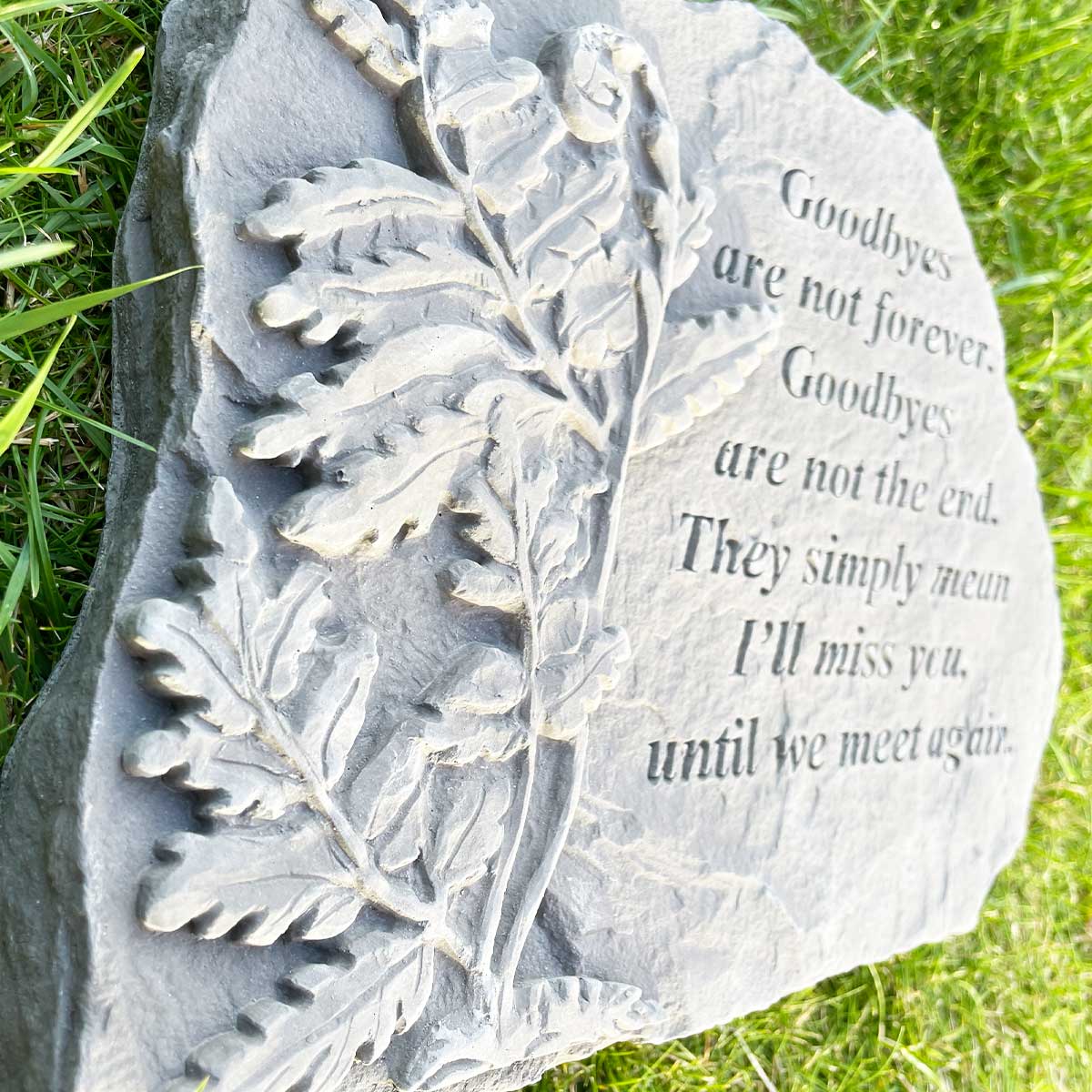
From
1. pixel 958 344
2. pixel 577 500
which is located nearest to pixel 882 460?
pixel 958 344

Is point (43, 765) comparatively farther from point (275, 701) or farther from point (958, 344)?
point (958, 344)

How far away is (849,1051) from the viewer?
221 cm

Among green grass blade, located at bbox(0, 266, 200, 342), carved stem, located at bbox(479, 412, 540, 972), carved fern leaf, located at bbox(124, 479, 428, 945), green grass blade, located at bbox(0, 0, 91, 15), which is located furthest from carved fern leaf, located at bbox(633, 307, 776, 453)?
green grass blade, located at bbox(0, 0, 91, 15)

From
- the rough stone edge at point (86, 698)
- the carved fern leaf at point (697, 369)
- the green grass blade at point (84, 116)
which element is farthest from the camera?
the carved fern leaf at point (697, 369)

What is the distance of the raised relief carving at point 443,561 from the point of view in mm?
983

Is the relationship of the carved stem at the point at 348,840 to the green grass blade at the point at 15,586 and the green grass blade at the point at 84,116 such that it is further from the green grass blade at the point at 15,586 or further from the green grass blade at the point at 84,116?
the green grass blade at the point at 84,116

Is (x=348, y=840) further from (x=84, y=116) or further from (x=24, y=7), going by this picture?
(x=24, y=7)

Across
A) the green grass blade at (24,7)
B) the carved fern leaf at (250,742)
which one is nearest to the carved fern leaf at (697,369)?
the carved fern leaf at (250,742)

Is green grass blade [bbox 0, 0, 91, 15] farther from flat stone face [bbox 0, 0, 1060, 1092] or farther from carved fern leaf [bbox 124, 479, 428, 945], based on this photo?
carved fern leaf [bbox 124, 479, 428, 945]

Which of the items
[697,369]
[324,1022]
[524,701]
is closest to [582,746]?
[524,701]

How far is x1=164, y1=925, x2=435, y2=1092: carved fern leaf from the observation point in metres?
0.97

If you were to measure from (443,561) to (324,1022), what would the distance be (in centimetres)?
46

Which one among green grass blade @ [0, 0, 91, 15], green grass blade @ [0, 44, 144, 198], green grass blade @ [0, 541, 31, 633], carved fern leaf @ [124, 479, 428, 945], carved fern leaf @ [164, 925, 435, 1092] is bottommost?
carved fern leaf @ [164, 925, 435, 1092]

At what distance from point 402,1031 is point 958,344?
141 centimetres
